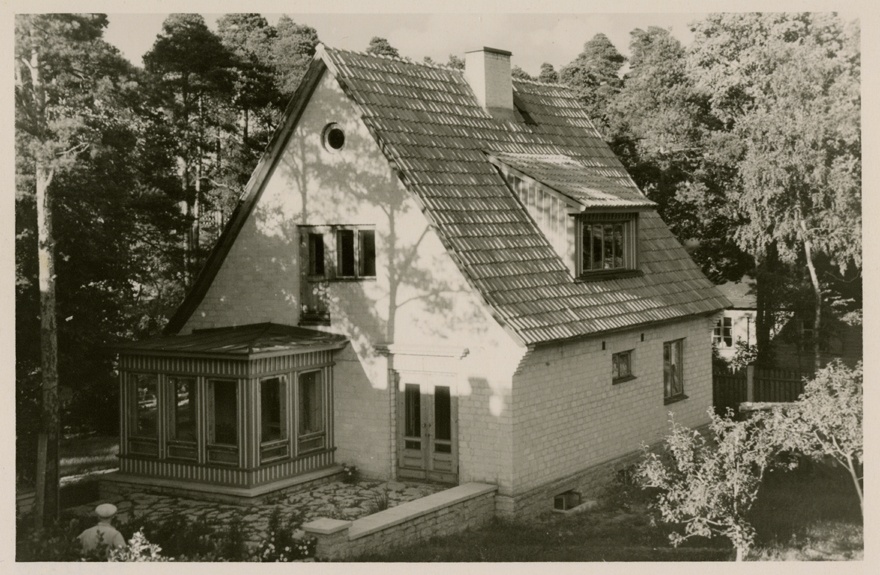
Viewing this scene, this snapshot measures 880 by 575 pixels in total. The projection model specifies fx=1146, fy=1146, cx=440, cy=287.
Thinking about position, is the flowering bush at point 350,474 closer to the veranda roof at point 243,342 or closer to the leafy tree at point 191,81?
the veranda roof at point 243,342

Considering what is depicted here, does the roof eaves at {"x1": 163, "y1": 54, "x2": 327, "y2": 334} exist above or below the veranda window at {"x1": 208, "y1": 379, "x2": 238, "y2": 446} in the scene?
above

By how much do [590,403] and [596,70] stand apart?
25.6m

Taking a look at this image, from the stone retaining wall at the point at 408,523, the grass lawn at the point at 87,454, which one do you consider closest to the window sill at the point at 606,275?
the stone retaining wall at the point at 408,523

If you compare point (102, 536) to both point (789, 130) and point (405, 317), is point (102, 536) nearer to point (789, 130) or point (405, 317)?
point (405, 317)

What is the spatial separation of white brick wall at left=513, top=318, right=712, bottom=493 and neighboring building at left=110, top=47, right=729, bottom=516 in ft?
0.15

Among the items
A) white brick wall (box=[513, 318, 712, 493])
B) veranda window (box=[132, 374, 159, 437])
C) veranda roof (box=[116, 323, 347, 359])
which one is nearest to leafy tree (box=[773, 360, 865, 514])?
white brick wall (box=[513, 318, 712, 493])

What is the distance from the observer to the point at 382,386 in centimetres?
2094

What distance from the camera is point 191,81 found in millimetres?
30094

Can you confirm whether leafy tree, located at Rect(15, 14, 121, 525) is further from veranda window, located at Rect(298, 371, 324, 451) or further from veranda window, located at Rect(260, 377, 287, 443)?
veranda window, located at Rect(298, 371, 324, 451)

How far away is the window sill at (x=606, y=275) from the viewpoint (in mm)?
21909

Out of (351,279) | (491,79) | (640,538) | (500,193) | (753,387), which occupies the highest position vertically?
(491,79)

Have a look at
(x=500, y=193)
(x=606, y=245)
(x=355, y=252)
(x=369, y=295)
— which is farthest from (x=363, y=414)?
(x=606, y=245)

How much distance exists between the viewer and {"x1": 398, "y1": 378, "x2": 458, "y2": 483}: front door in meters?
20.5

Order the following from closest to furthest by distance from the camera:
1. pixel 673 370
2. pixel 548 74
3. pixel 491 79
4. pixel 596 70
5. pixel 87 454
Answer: pixel 491 79 → pixel 87 454 → pixel 673 370 → pixel 596 70 → pixel 548 74
